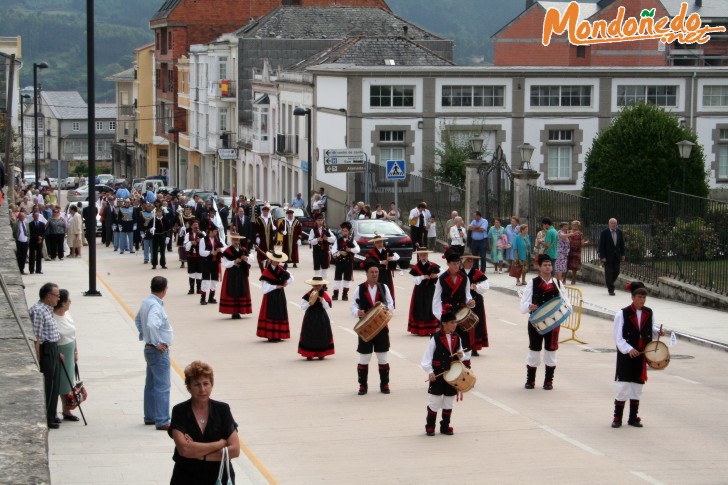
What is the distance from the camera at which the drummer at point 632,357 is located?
14117 millimetres

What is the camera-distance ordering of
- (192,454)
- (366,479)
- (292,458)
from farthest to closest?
(292,458), (366,479), (192,454)

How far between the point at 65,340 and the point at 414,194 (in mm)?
29495

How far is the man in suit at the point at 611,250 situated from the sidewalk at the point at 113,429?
10.1 meters

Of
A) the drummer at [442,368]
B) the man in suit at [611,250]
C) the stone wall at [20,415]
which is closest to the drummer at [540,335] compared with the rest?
the drummer at [442,368]

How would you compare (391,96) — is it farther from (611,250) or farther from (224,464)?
(224,464)

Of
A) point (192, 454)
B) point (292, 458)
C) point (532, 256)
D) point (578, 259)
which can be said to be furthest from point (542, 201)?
point (192, 454)

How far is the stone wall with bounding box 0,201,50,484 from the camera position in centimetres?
584

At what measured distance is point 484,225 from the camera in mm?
31781

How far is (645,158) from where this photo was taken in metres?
41.4

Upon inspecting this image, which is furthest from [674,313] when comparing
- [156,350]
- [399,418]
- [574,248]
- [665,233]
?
[156,350]

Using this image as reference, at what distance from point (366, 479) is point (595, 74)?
4048 centimetres

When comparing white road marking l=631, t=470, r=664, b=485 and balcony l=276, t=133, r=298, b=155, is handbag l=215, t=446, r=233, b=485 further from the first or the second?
balcony l=276, t=133, r=298, b=155

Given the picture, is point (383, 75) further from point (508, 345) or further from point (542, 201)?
point (508, 345)

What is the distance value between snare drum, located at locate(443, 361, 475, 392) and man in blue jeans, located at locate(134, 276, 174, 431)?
2874 millimetres
